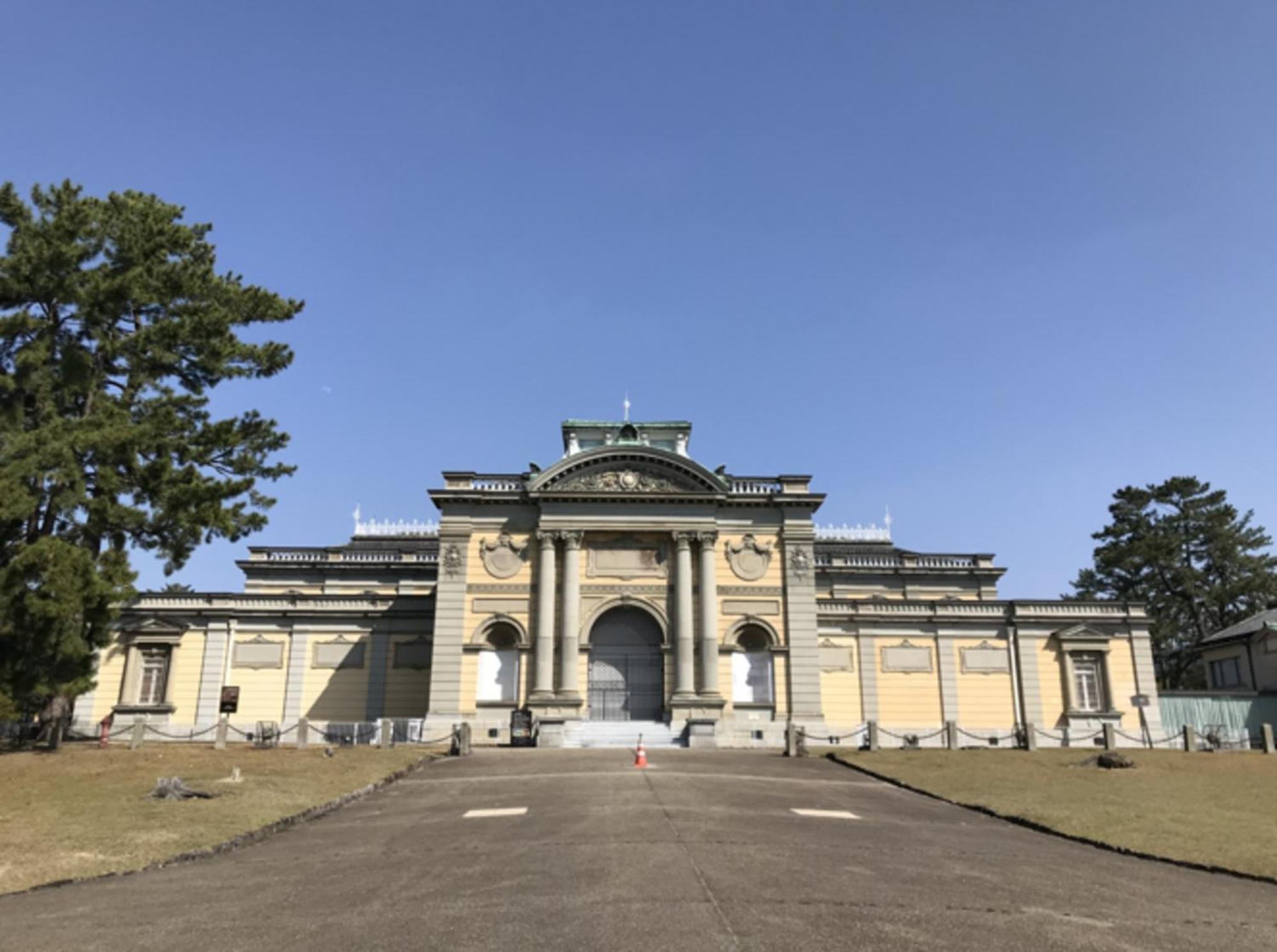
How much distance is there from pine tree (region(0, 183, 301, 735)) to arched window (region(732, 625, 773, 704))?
19.7m

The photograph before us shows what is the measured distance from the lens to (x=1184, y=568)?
60.0 metres

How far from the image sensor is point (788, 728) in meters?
30.1

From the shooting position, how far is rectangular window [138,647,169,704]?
39594mm

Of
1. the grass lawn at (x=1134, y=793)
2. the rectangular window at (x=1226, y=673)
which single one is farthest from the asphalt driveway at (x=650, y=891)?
the rectangular window at (x=1226, y=673)

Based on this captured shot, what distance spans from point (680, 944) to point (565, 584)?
102ft

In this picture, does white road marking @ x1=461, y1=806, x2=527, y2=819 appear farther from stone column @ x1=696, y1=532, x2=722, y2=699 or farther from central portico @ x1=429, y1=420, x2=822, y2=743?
stone column @ x1=696, y1=532, x2=722, y2=699

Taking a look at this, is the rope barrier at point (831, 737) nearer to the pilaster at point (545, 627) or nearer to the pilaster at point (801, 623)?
the pilaster at point (801, 623)

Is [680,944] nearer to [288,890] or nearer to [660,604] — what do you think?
[288,890]

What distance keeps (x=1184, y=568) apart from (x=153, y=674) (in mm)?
60704

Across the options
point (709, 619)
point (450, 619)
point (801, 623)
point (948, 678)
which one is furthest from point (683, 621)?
point (948, 678)

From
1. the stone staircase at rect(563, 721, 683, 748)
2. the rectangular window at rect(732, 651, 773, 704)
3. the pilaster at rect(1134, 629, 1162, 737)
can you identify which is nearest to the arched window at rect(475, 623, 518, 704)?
the stone staircase at rect(563, 721, 683, 748)

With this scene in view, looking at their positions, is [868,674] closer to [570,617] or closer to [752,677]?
[752,677]

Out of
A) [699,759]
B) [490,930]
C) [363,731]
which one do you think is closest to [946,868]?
[490,930]

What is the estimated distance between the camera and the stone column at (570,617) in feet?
122
